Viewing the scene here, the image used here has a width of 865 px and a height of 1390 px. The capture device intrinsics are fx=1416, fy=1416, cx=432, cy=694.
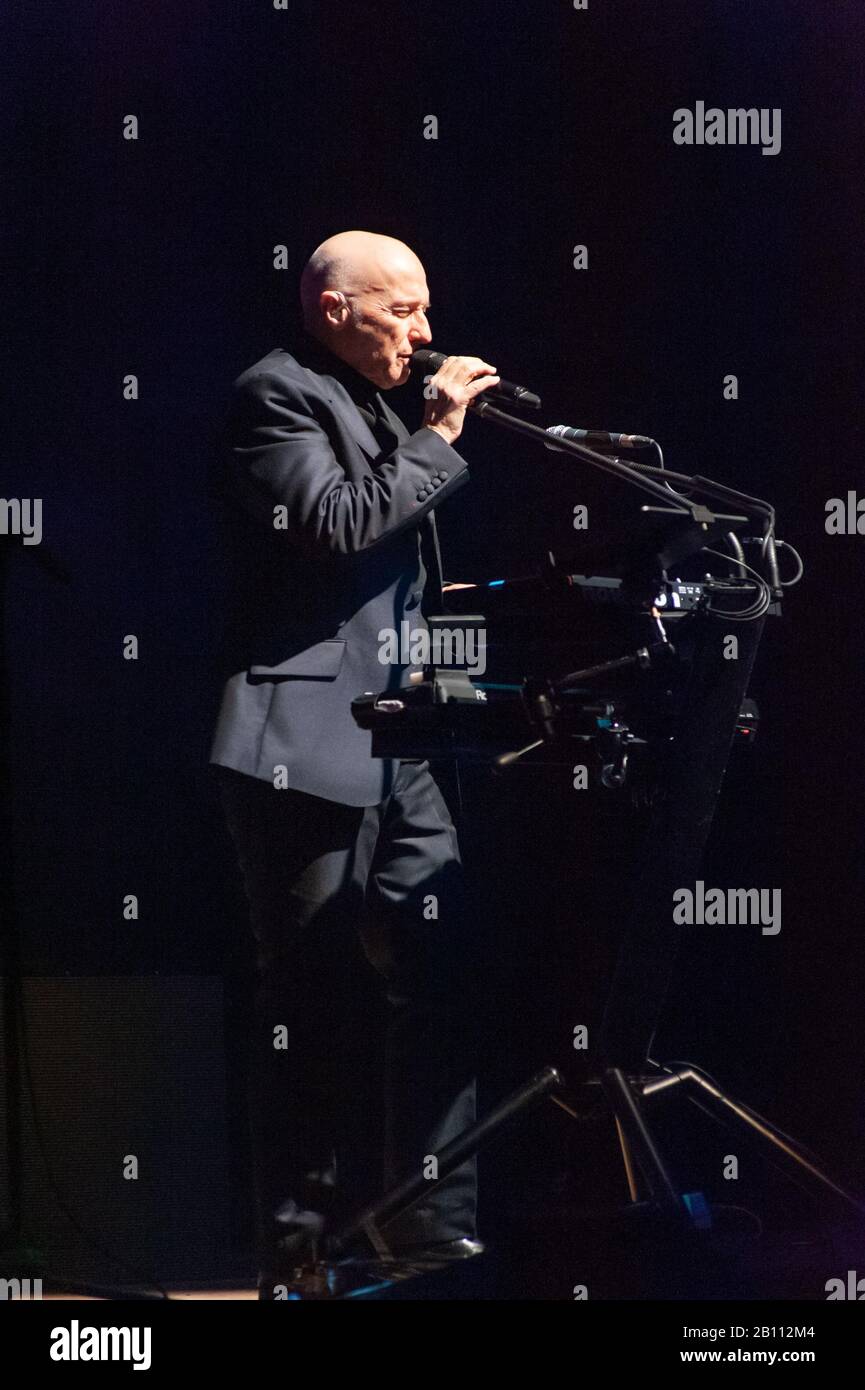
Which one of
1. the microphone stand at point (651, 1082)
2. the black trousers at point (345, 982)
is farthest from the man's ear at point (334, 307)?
the black trousers at point (345, 982)

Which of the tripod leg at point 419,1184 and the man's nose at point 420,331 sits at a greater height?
the man's nose at point 420,331

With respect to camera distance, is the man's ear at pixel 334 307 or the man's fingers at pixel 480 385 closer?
the man's fingers at pixel 480 385

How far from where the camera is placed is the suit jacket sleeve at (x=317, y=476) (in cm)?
215

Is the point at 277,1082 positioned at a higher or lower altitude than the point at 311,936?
lower

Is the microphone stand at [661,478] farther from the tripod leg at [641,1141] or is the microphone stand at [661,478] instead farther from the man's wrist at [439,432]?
the tripod leg at [641,1141]

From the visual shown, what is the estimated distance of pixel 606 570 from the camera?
2.10m

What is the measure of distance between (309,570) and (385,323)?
1.50 ft

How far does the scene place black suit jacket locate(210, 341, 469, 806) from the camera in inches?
85.1

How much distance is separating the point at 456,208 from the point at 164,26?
64 cm

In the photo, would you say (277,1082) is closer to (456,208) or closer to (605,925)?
(605,925)

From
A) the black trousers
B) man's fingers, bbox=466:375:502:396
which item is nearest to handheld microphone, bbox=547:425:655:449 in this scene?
man's fingers, bbox=466:375:502:396

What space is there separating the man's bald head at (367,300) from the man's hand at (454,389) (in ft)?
0.53
